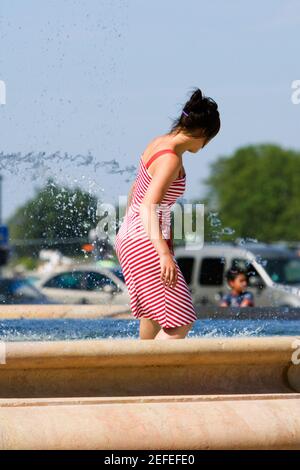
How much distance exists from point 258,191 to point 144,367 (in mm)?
90112

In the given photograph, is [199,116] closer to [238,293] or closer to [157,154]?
[157,154]

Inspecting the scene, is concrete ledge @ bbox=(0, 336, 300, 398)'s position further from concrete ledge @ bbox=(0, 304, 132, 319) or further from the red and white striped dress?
concrete ledge @ bbox=(0, 304, 132, 319)

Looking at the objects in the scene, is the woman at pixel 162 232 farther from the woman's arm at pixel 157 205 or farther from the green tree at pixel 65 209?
the green tree at pixel 65 209

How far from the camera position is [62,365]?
14.2ft

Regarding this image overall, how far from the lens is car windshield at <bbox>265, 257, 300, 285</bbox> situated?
25.1 meters

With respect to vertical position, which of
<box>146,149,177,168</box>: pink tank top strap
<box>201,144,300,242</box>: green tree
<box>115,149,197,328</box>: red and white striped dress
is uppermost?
<box>146,149,177,168</box>: pink tank top strap

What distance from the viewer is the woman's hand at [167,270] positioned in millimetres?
5035

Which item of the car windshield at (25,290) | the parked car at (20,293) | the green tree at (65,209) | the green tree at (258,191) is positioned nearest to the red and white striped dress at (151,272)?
the green tree at (65,209)

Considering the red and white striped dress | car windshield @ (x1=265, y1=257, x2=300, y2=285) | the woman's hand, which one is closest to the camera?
the woman's hand

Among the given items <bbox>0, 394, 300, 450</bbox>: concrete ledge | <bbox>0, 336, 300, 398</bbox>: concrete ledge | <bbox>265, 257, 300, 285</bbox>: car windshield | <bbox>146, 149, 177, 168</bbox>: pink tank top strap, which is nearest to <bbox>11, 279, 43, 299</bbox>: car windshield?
<bbox>265, 257, 300, 285</bbox>: car windshield

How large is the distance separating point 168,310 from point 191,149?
2.12 feet

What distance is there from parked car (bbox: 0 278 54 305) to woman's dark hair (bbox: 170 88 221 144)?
12.5 meters

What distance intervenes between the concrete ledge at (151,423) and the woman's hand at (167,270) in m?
0.69
